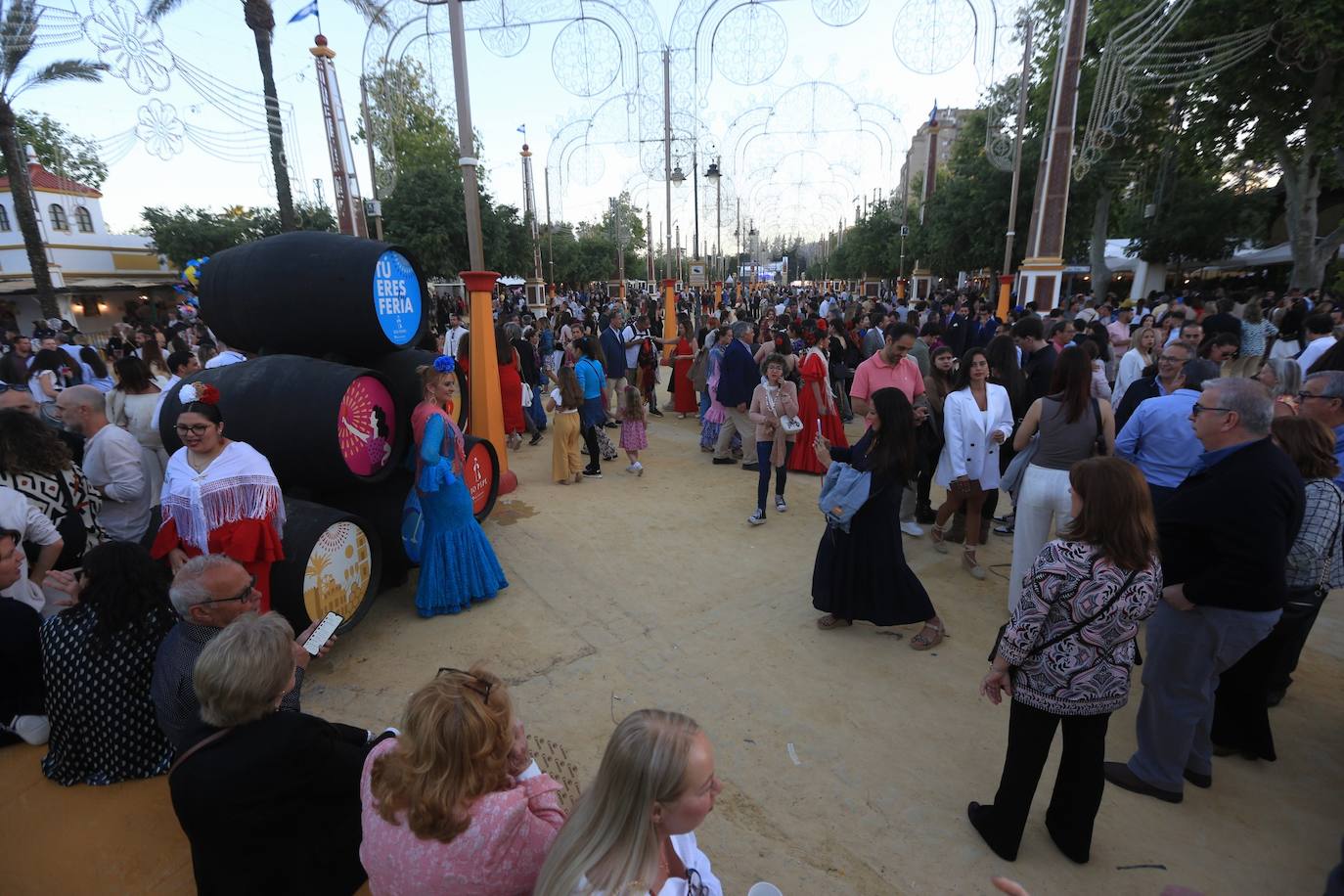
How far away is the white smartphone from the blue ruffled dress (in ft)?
5.94

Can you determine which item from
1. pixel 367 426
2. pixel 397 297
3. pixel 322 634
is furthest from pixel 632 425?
pixel 322 634

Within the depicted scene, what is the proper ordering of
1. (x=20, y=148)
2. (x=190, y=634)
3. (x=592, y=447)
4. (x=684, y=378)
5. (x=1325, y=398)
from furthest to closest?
(x=20, y=148) → (x=684, y=378) → (x=592, y=447) → (x=1325, y=398) → (x=190, y=634)

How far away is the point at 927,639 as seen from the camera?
4.15 metres

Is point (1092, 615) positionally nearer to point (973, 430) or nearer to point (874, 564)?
point (874, 564)

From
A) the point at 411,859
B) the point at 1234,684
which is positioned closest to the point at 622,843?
the point at 411,859

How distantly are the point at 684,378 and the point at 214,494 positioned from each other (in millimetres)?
8449

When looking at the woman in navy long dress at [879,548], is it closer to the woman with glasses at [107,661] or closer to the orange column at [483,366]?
the woman with glasses at [107,661]

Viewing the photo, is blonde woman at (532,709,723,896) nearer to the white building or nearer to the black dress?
the black dress

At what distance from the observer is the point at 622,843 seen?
138cm

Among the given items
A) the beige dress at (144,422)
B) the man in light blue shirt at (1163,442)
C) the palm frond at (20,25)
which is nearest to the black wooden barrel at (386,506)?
the beige dress at (144,422)

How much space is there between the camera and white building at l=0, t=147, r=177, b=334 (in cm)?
2807

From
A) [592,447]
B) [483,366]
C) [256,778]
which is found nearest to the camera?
[256,778]

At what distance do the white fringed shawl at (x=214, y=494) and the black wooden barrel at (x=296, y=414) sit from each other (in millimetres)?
479

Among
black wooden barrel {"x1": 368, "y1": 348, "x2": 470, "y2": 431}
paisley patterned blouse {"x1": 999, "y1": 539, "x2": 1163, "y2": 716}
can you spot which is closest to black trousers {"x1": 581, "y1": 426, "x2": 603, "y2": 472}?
black wooden barrel {"x1": 368, "y1": 348, "x2": 470, "y2": 431}
